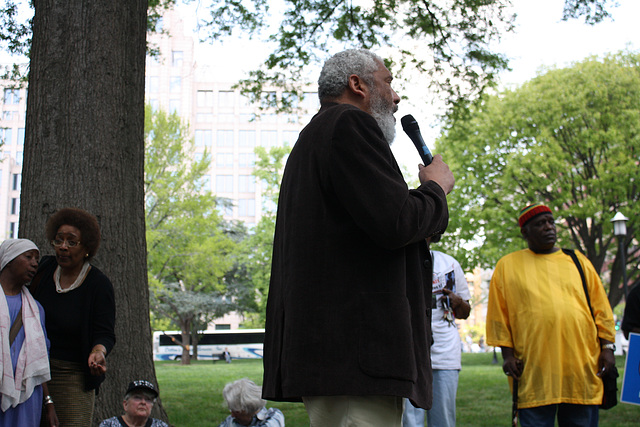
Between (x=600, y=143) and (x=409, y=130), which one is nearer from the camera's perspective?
(x=409, y=130)

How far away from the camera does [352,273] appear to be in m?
2.11

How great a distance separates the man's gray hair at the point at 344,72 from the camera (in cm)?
254

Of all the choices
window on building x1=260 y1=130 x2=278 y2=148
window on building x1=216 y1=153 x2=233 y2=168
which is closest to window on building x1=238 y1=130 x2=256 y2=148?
window on building x1=260 y1=130 x2=278 y2=148

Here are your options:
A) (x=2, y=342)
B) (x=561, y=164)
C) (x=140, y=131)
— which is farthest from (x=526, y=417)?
(x=561, y=164)

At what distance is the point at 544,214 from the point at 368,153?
3.27 metres

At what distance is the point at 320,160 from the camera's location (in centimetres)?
220

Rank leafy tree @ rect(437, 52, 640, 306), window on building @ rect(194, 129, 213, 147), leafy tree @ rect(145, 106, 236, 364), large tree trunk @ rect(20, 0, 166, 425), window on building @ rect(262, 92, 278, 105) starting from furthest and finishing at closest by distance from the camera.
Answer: window on building @ rect(194, 129, 213, 147) < leafy tree @ rect(145, 106, 236, 364) < leafy tree @ rect(437, 52, 640, 306) < window on building @ rect(262, 92, 278, 105) < large tree trunk @ rect(20, 0, 166, 425)

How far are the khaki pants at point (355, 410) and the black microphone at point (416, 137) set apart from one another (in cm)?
98

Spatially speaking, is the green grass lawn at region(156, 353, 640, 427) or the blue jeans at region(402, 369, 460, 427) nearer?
the blue jeans at region(402, 369, 460, 427)

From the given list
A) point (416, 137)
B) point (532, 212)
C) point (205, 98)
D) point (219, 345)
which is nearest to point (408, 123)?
point (416, 137)

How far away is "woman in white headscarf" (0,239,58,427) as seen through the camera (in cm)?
383

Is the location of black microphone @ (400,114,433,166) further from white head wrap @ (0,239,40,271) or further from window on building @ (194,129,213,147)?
window on building @ (194,129,213,147)

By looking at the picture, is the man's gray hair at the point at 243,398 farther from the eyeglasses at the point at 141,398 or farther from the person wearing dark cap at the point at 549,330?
the person wearing dark cap at the point at 549,330

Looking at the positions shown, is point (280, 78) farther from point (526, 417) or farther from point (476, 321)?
point (476, 321)
